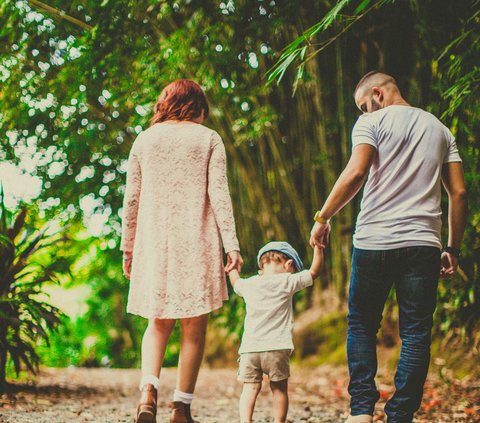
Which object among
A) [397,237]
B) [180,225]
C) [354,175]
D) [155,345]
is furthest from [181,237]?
[397,237]

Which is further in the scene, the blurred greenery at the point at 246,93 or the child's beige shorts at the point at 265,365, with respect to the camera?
the blurred greenery at the point at 246,93

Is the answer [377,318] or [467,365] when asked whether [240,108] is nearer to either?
[467,365]

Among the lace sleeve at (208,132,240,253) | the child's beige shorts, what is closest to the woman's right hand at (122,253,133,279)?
the lace sleeve at (208,132,240,253)

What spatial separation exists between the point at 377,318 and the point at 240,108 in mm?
3332

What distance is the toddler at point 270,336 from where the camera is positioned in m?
2.68

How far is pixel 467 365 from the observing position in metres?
4.95

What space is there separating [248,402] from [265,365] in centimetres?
16

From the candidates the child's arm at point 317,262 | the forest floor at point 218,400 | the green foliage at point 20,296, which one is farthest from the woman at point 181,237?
the green foliage at point 20,296

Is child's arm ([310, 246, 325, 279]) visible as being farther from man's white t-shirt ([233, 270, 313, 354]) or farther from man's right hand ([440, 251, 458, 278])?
man's right hand ([440, 251, 458, 278])

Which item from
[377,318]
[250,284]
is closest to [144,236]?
[250,284]

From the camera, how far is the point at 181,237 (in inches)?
114

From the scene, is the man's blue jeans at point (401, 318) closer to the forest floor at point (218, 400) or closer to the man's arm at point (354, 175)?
the man's arm at point (354, 175)

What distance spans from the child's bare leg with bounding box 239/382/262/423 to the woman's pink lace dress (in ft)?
1.22

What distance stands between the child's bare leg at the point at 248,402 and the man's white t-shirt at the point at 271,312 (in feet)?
0.47
